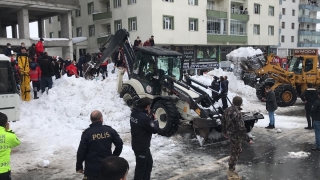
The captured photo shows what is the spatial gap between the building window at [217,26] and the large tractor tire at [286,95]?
74.5 feet

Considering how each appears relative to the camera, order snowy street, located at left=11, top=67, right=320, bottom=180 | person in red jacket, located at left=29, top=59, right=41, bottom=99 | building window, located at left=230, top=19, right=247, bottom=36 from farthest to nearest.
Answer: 1. building window, located at left=230, top=19, right=247, bottom=36
2. person in red jacket, located at left=29, top=59, right=41, bottom=99
3. snowy street, located at left=11, top=67, right=320, bottom=180

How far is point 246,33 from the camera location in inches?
1687

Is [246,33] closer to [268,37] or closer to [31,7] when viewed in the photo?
[268,37]

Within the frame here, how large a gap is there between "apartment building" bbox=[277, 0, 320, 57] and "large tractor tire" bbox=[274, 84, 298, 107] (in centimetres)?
4130

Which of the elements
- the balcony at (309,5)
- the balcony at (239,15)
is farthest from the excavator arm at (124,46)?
the balcony at (309,5)

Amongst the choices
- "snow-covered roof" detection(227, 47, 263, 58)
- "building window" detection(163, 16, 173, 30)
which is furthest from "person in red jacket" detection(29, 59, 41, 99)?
"building window" detection(163, 16, 173, 30)

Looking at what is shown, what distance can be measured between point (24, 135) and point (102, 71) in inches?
297

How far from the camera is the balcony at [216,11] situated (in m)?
37.1

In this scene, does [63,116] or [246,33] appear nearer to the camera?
[63,116]

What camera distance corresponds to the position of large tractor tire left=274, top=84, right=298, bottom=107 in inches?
636

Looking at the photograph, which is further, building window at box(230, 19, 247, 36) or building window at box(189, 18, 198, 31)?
building window at box(230, 19, 247, 36)

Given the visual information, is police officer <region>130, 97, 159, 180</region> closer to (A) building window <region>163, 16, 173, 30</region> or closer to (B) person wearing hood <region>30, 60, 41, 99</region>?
(B) person wearing hood <region>30, 60, 41, 99</region>

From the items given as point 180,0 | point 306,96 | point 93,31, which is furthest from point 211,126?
point 93,31

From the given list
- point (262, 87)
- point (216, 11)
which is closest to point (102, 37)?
point (216, 11)
